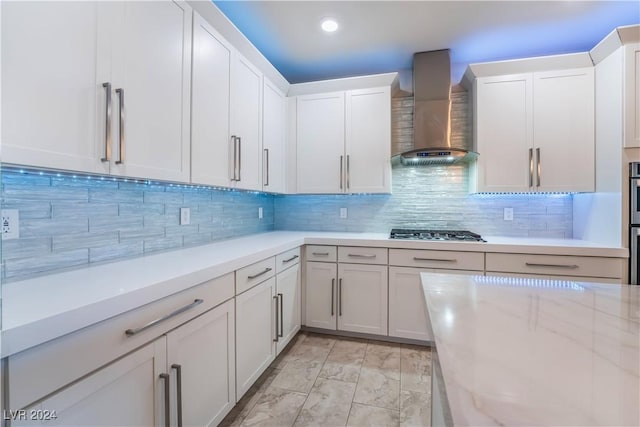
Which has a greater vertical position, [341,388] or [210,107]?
[210,107]

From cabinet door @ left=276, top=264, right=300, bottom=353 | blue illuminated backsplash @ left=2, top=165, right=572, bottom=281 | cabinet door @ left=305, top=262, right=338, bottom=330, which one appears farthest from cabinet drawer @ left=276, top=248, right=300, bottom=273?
blue illuminated backsplash @ left=2, top=165, right=572, bottom=281

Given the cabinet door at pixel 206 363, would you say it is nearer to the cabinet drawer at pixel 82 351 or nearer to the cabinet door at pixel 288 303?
the cabinet drawer at pixel 82 351

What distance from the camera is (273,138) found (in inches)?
103

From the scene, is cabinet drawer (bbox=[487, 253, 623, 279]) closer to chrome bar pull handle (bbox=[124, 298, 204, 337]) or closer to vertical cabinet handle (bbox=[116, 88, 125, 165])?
chrome bar pull handle (bbox=[124, 298, 204, 337])

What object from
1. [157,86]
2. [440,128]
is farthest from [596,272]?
[157,86]

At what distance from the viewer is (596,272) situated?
203 centimetres

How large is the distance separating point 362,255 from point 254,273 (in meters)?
1.06

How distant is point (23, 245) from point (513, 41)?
11.4 feet

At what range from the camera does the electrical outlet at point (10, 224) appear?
1034 millimetres

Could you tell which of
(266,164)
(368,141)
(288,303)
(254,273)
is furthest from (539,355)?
(368,141)

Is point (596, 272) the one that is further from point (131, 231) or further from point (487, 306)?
point (131, 231)

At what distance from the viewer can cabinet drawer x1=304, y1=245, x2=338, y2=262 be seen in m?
2.52

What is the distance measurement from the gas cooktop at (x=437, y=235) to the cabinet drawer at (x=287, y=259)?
2.78 ft

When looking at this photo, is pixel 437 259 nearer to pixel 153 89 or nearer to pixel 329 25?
pixel 329 25
